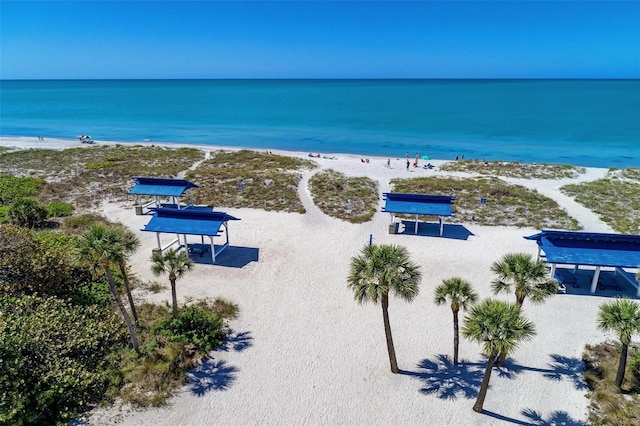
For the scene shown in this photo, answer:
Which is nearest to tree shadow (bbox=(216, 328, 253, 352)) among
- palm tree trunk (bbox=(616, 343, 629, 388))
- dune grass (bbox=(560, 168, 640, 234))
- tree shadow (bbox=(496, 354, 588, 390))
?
tree shadow (bbox=(496, 354, 588, 390))

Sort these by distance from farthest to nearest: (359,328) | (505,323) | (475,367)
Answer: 1. (359,328)
2. (475,367)
3. (505,323)

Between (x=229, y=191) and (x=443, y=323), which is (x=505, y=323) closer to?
(x=443, y=323)

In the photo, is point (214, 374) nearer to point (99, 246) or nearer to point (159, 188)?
point (99, 246)

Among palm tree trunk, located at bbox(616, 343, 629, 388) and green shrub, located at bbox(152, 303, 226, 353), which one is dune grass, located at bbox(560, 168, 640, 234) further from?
green shrub, located at bbox(152, 303, 226, 353)

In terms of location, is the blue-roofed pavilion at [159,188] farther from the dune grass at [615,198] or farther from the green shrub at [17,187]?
the dune grass at [615,198]

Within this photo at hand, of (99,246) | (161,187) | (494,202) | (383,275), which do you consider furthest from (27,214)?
(494,202)

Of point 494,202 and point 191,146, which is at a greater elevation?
point 191,146

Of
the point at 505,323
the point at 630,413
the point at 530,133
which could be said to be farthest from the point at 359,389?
the point at 530,133
